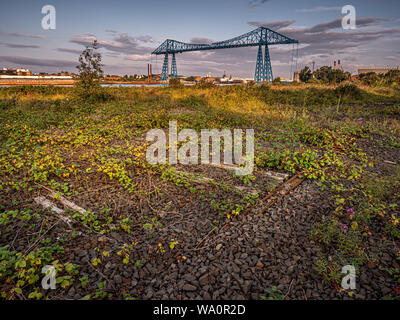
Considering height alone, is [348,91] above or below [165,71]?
below

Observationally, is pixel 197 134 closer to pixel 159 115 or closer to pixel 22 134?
pixel 159 115

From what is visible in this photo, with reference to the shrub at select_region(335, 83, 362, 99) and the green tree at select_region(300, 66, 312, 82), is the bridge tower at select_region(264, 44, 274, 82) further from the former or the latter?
the shrub at select_region(335, 83, 362, 99)

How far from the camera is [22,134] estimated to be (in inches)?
273

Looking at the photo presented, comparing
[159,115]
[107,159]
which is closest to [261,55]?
[159,115]

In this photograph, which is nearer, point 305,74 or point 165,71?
point 305,74

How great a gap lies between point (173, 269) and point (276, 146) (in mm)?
4745

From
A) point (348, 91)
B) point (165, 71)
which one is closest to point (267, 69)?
point (165, 71)

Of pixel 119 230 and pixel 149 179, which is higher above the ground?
pixel 149 179

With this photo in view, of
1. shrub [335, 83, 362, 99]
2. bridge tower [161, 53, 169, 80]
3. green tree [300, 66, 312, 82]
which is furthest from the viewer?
bridge tower [161, 53, 169, 80]

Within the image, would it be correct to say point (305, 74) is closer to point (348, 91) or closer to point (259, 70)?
point (259, 70)

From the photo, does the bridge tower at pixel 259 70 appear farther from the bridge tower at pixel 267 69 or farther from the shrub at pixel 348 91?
the shrub at pixel 348 91

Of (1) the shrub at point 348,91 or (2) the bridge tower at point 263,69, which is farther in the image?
(2) the bridge tower at point 263,69

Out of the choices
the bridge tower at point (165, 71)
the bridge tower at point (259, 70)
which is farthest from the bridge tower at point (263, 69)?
the bridge tower at point (165, 71)

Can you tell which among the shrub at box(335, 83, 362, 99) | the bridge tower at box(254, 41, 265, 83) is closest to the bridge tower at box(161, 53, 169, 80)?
the bridge tower at box(254, 41, 265, 83)
